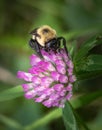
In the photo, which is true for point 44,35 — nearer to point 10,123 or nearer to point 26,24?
point 10,123

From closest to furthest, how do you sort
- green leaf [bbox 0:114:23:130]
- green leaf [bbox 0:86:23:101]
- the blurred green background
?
green leaf [bbox 0:86:23:101] < green leaf [bbox 0:114:23:130] < the blurred green background

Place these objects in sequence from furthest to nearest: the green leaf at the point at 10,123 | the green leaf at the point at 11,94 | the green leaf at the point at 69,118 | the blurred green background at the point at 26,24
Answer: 1. the blurred green background at the point at 26,24
2. the green leaf at the point at 10,123
3. the green leaf at the point at 11,94
4. the green leaf at the point at 69,118

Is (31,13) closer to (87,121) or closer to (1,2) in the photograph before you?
(1,2)

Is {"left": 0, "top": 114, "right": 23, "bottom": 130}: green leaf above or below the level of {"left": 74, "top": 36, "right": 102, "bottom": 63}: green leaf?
below

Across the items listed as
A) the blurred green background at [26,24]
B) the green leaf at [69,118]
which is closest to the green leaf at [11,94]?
the green leaf at [69,118]

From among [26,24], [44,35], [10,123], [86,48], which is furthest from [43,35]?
[26,24]

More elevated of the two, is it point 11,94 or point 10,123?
point 11,94

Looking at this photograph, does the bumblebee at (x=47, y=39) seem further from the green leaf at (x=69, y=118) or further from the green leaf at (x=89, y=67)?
the green leaf at (x=69, y=118)

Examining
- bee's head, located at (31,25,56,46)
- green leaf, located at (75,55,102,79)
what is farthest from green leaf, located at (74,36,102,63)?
bee's head, located at (31,25,56,46)

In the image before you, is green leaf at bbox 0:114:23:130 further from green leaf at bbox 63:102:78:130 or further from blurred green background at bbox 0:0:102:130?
green leaf at bbox 63:102:78:130
